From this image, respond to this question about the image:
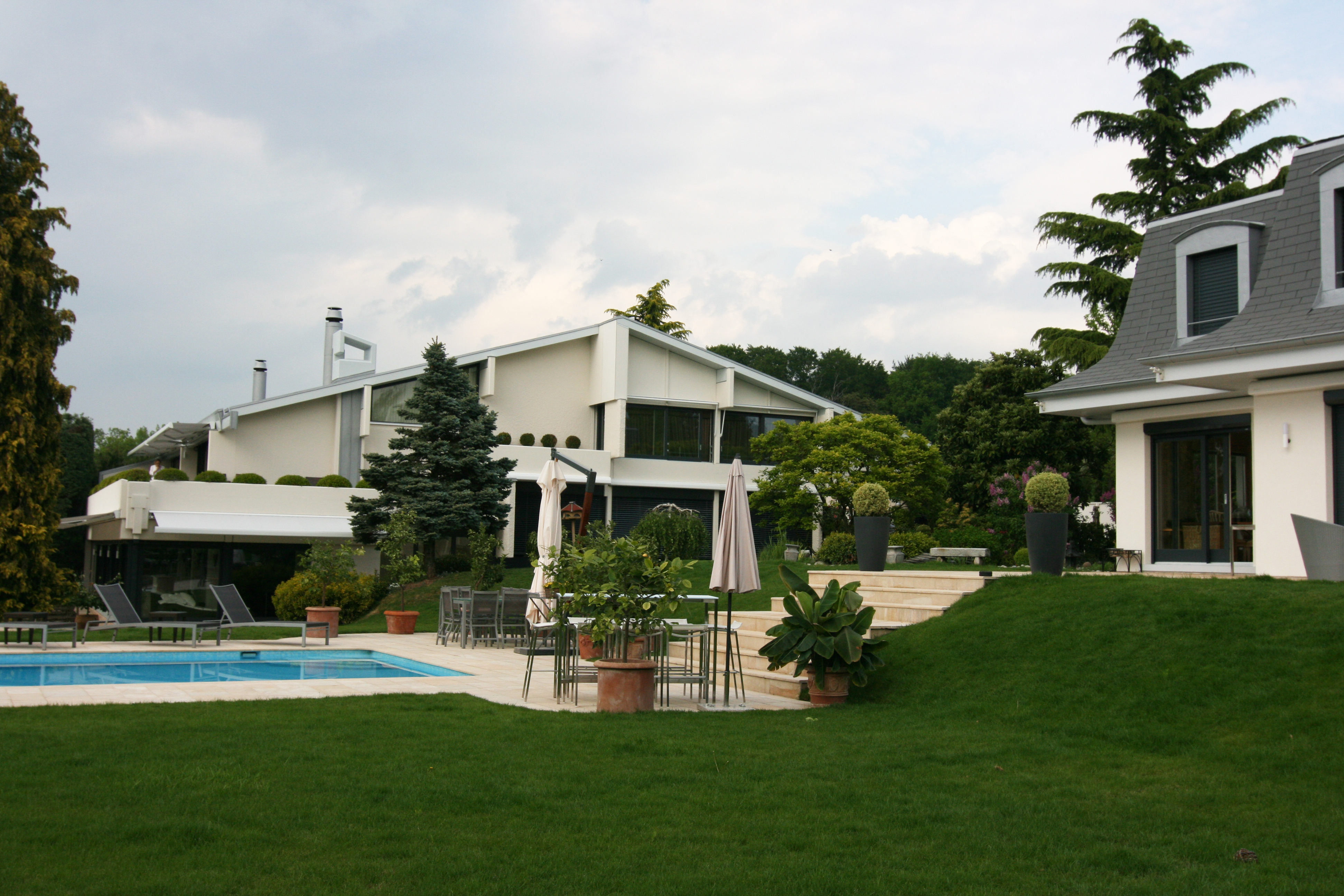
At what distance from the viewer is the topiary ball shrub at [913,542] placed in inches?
893

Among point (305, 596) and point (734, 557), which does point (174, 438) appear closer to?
point (305, 596)

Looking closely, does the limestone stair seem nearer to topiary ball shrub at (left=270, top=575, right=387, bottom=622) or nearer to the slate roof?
the slate roof

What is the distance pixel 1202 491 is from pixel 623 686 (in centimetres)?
951

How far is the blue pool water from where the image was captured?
1152 cm

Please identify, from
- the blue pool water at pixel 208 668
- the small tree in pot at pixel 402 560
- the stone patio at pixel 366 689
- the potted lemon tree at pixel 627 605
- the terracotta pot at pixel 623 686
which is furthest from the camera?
the small tree in pot at pixel 402 560

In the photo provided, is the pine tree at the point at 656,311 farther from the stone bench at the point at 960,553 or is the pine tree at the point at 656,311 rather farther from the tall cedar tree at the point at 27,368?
the tall cedar tree at the point at 27,368

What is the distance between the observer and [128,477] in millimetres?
24078

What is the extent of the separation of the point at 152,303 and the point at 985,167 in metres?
17.0

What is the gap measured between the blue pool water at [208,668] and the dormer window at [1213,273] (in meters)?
11.6

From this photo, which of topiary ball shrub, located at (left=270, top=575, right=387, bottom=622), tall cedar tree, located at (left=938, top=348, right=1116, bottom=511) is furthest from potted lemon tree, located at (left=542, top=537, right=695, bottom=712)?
tall cedar tree, located at (left=938, top=348, right=1116, bottom=511)

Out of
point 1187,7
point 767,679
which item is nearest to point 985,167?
point 1187,7

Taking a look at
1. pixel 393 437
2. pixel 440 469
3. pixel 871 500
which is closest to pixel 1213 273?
pixel 871 500

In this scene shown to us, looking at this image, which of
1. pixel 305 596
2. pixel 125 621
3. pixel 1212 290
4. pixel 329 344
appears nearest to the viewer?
pixel 1212 290

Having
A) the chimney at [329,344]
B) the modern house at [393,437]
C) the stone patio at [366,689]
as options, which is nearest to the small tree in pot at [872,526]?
the stone patio at [366,689]
